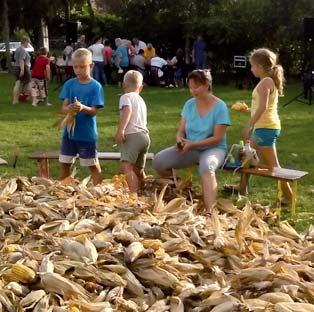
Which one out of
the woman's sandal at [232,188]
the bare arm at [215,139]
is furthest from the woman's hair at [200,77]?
the woman's sandal at [232,188]

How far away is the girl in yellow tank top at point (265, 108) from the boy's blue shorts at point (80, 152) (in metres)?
1.53

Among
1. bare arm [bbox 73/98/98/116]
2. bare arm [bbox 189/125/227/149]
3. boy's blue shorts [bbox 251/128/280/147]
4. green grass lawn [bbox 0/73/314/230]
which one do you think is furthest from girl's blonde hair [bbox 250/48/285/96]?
bare arm [bbox 73/98/98/116]

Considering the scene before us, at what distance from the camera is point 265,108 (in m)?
7.27

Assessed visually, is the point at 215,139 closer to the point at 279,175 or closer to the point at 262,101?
the point at 279,175

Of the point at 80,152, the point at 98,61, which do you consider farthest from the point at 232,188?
the point at 98,61

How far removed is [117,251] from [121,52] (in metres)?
19.9

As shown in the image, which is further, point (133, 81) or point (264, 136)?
point (264, 136)

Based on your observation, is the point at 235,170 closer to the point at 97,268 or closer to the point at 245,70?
the point at 97,268

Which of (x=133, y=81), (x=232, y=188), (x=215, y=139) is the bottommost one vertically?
(x=232, y=188)

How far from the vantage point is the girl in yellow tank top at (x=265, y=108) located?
7246 millimetres

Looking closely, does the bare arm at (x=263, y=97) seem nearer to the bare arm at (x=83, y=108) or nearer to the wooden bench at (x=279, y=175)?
the wooden bench at (x=279, y=175)

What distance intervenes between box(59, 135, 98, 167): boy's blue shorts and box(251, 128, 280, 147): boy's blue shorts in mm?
1630

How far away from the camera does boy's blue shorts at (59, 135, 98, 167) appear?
7.32 m

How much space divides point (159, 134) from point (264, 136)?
4.87 meters
